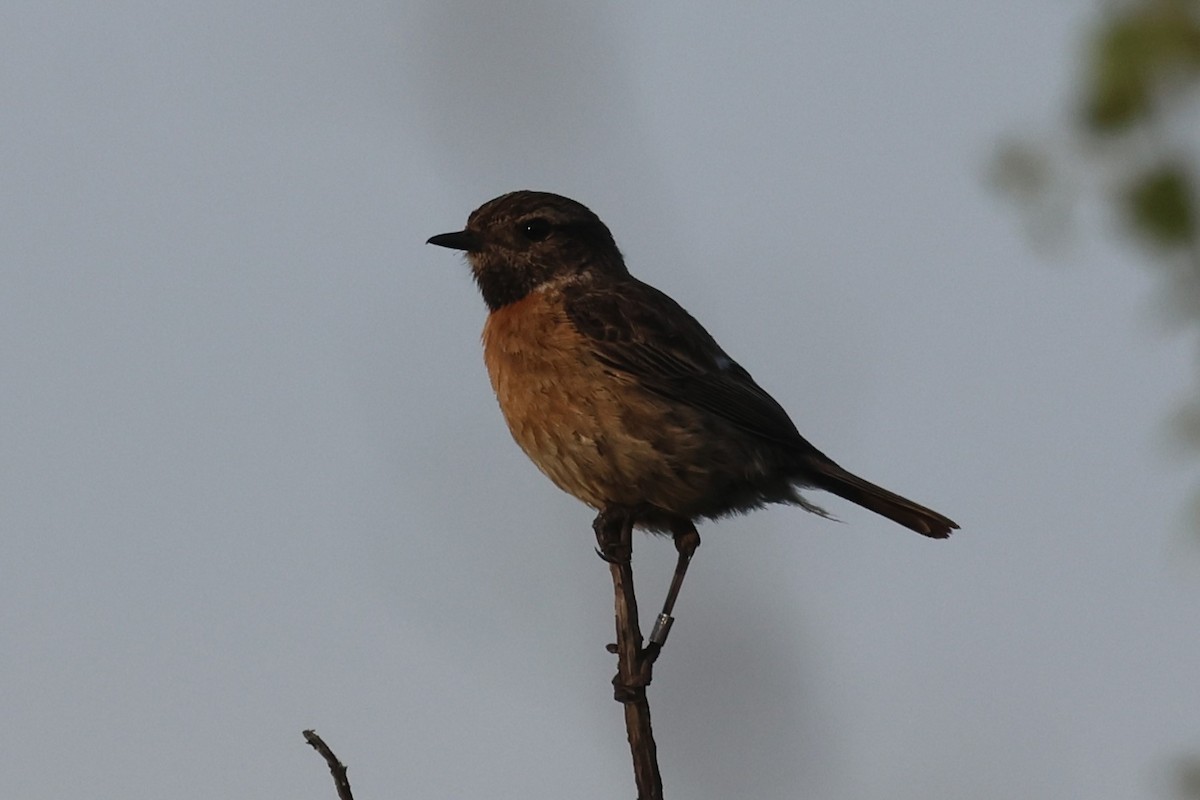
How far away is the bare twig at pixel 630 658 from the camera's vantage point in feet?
16.6

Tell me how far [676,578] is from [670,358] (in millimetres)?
1253

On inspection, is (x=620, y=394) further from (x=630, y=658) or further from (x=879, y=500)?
(x=630, y=658)

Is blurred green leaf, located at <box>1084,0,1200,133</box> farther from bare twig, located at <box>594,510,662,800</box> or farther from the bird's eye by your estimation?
the bird's eye

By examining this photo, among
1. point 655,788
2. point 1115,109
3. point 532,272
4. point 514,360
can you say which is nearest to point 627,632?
point 655,788

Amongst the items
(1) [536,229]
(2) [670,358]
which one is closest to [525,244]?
(1) [536,229]

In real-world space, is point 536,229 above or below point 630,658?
above

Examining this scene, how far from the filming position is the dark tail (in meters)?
7.84

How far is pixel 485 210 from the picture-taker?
853 centimetres

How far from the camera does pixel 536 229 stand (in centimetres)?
848

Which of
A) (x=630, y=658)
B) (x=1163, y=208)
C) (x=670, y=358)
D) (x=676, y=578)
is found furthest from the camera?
(x=670, y=358)

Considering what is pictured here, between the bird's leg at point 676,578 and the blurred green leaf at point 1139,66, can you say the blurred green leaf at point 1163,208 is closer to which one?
the blurred green leaf at point 1139,66

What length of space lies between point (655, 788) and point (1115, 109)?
362cm

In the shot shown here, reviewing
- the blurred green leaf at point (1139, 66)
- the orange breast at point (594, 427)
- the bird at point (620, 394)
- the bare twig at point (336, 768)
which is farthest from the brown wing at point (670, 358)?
the blurred green leaf at point (1139, 66)

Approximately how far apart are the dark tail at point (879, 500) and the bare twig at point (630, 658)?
141cm
